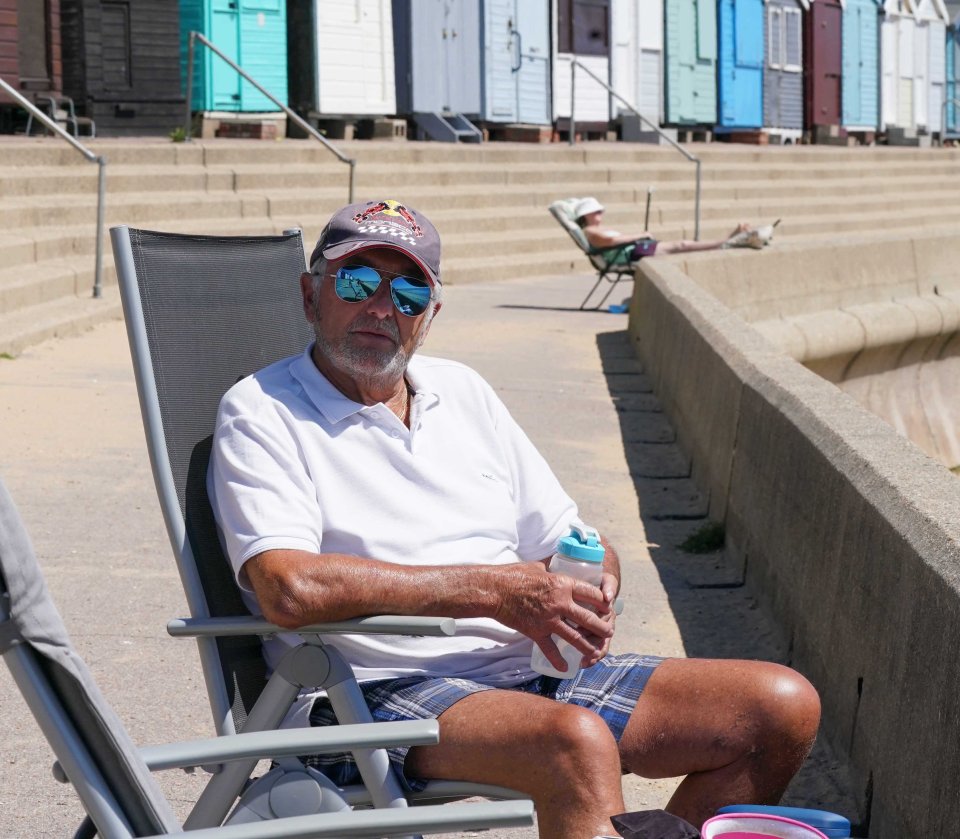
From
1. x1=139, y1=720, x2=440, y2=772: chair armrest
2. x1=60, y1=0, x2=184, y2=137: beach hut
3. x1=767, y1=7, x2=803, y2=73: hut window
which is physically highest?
x1=767, y1=7, x2=803, y2=73: hut window

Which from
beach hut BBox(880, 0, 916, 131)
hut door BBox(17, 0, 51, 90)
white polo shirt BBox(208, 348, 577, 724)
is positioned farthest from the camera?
beach hut BBox(880, 0, 916, 131)

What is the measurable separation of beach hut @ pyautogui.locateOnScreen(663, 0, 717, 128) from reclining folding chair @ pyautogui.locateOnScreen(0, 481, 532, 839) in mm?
28477

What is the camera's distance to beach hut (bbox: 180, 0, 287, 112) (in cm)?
2144

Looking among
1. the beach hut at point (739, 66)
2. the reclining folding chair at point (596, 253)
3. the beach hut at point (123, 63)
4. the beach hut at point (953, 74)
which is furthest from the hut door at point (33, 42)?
the beach hut at point (953, 74)

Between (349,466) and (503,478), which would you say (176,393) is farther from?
(503,478)

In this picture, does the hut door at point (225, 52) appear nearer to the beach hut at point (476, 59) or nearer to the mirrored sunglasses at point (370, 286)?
the beach hut at point (476, 59)

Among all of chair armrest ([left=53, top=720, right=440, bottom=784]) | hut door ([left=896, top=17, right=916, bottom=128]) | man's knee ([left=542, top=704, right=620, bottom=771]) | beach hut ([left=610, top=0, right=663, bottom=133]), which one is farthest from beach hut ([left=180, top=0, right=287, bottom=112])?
hut door ([left=896, top=17, right=916, bottom=128])

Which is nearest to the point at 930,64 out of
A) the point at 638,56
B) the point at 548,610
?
the point at 638,56

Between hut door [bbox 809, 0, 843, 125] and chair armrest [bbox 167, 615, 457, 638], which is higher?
hut door [bbox 809, 0, 843, 125]

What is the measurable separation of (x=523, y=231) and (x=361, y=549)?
1707 centimetres

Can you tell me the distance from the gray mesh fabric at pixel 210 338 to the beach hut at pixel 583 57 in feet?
77.9

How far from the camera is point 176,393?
11.3 ft

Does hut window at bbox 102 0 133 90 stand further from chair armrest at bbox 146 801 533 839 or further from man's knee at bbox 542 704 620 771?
chair armrest at bbox 146 801 533 839

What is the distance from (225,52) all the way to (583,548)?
1985cm
